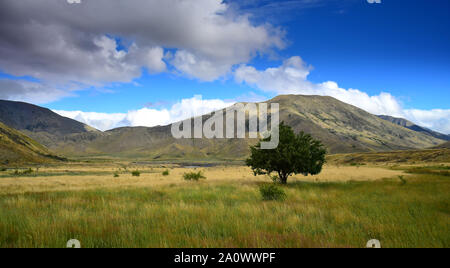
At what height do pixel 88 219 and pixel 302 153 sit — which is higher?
pixel 302 153

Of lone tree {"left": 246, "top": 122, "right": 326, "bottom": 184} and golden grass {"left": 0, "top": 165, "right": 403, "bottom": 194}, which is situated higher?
lone tree {"left": 246, "top": 122, "right": 326, "bottom": 184}

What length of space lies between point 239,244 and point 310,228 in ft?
8.33

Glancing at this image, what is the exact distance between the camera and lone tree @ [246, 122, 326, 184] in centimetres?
2386

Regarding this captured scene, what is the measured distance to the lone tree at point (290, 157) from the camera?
78.3 ft

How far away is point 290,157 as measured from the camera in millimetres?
23562

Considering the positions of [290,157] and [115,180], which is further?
[115,180]

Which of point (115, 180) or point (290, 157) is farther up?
point (290, 157)

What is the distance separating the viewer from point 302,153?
2444cm

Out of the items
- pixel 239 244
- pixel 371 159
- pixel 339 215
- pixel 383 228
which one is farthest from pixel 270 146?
pixel 371 159

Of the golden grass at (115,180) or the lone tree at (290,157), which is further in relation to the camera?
the lone tree at (290,157)

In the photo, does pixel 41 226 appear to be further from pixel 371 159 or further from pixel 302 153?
pixel 371 159

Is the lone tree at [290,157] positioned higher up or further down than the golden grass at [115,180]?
higher up
